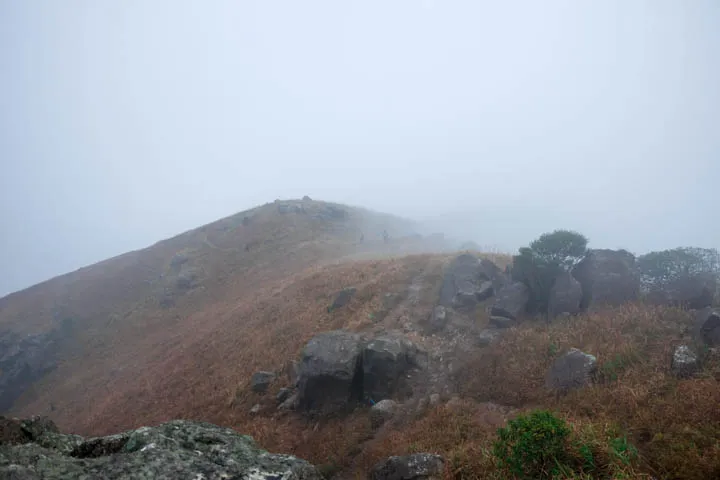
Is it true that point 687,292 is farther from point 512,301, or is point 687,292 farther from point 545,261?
point 512,301

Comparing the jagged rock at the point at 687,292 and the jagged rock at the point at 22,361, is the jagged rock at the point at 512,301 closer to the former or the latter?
the jagged rock at the point at 687,292

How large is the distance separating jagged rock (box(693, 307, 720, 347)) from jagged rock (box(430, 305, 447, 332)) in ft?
29.4

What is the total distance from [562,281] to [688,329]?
15.2ft

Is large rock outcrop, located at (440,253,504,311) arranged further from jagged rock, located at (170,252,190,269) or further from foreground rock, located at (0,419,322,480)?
jagged rock, located at (170,252,190,269)

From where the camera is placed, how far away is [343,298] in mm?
21469

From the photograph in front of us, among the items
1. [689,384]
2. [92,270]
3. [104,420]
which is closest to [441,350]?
[689,384]

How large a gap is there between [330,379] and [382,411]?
7.80 ft

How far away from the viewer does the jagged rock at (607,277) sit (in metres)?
14.7

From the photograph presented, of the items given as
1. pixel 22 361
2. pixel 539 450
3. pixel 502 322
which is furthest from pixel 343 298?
pixel 22 361

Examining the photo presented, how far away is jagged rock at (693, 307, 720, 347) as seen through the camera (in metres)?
Answer: 10.2

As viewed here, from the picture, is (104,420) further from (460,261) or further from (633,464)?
(633,464)

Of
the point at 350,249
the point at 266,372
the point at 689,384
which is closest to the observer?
the point at 689,384

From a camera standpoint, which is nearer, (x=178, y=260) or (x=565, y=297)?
(x=565, y=297)

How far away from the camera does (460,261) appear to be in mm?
20781
